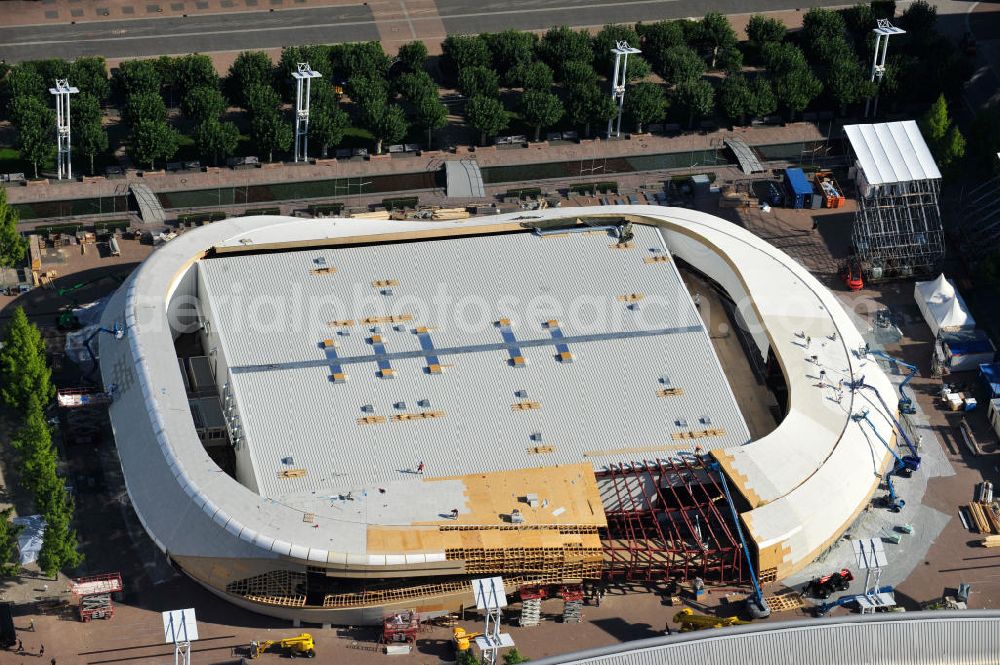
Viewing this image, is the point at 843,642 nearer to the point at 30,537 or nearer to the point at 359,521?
the point at 359,521

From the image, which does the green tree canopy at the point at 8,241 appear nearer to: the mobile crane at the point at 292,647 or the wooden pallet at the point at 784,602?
the mobile crane at the point at 292,647

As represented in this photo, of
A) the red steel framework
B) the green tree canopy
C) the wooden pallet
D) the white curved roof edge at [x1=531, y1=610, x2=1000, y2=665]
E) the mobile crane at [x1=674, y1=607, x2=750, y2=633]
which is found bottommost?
the white curved roof edge at [x1=531, y1=610, x2=1000, y2=665]

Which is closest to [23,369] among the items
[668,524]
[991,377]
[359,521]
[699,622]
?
[359,521]

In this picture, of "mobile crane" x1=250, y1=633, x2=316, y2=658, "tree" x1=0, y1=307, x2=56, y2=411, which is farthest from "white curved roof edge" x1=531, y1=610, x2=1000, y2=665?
"tree" x1=0, y1=307, x2=56, y2=411

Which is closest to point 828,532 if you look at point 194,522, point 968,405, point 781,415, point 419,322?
point 781,415

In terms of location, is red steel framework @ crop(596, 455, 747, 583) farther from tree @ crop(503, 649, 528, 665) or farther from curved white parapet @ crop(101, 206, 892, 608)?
tree @ crop(503, 649, 528, 665)

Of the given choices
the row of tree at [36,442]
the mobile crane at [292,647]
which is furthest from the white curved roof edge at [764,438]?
the row of tree at [36,442]
